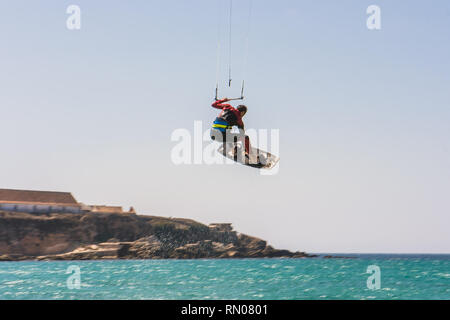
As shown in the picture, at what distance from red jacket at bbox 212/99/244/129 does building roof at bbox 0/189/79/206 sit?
4031 inches

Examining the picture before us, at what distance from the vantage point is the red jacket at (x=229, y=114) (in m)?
13.7

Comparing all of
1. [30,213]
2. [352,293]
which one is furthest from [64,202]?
[352,293]

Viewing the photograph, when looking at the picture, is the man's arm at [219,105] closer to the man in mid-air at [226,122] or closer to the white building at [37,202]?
the man in mid-air at [226,122]

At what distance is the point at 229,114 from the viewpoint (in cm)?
1374

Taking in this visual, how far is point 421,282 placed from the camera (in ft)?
124

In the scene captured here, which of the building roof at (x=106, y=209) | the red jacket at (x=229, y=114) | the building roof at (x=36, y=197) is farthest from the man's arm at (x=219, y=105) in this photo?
the building roof at (x=36, y=197)

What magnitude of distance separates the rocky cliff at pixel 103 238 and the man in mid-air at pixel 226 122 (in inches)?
3493

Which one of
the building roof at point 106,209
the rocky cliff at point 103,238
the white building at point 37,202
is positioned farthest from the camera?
the building roof at point 106,209

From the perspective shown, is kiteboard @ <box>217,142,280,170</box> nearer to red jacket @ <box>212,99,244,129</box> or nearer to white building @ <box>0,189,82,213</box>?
red jacket @ <box>212,99,244,129</box>

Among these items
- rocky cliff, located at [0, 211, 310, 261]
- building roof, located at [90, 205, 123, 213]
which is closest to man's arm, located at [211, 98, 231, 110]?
rocky cliff, located at [0, 211, 310, 261]

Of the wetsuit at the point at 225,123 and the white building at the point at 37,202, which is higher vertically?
the wetsuit at the point at 225,123

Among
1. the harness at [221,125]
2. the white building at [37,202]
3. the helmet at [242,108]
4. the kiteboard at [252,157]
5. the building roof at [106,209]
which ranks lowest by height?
the building roof at [106,209]

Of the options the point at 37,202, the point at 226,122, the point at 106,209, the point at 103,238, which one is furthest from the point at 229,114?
the point at 37,202
